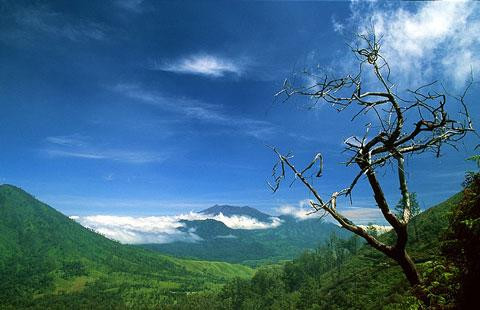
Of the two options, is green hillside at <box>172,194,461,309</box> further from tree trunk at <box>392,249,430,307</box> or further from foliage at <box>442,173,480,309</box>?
tree trunk at <box>392,249,430,307</box>

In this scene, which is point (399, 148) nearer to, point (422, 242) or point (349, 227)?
point (349, 227)

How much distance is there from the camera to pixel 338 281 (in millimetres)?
128875

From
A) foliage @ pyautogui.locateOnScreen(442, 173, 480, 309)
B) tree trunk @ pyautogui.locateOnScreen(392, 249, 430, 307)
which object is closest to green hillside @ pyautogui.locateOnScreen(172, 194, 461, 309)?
foliage @ pyautogui.locateOnScreen(442, 173, 480, 309)

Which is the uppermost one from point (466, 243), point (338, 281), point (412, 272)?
point (466, 243)

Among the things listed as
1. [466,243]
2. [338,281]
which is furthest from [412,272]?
[338,281]

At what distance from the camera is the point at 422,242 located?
3875 inches

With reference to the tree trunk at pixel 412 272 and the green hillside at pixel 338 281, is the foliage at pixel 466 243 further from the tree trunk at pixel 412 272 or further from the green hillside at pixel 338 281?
the green hillside at pixel 338 281

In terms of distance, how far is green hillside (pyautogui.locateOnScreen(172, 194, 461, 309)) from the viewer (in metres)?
78.8

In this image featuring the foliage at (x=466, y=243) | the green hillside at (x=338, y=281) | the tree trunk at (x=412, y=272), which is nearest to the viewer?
the foliage at (x=466, y=243)

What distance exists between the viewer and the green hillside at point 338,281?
78.8 metres

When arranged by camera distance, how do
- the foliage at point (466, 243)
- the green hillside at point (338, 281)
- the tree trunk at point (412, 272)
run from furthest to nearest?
the green hillside at point (338, 281) → the tree trunk at point (412, 272) → the foliage at point (466, 243)

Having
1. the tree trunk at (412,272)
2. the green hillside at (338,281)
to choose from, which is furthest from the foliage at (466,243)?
the green hillside at (338,281)

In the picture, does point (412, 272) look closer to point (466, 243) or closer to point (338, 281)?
point (466, 243)

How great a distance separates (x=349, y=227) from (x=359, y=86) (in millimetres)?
2307
